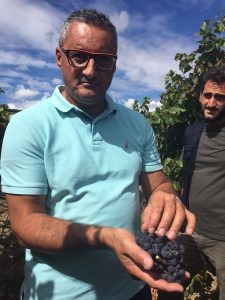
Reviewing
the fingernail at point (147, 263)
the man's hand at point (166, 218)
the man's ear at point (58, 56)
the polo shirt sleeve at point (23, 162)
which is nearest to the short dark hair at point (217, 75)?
the man's ear at point (58, 56)

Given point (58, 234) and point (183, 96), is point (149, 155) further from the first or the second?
point (183, 96)

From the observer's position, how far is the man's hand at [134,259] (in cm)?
144

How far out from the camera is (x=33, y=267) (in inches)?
74.3

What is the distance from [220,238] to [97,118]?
8.37ft

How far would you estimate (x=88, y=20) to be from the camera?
6.33 ft

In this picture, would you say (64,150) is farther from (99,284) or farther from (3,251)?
(3,251)

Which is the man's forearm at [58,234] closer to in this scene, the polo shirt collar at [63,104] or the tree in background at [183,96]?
the polo shirt collar at [63,104]

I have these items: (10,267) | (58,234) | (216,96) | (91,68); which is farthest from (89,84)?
(10,267)

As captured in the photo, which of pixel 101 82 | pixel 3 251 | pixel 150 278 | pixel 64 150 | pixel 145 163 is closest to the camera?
pixel 150 278

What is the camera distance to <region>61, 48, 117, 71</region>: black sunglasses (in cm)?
193

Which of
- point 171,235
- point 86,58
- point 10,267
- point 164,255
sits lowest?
point 10,267

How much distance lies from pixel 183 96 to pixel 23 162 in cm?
492

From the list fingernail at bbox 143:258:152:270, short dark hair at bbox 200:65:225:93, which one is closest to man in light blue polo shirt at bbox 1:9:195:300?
fingernail at bbox 143:258:152:270

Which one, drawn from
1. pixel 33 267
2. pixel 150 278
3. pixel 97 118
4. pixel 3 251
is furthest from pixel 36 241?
pixel 3 251
